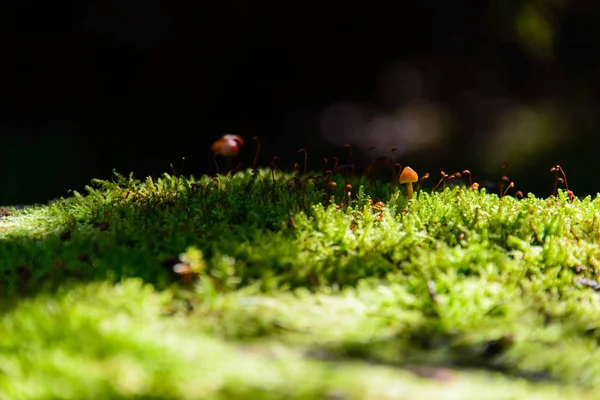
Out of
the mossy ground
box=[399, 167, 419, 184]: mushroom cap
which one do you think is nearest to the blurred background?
the mossy ground

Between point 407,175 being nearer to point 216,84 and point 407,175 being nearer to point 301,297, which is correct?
point 301,297

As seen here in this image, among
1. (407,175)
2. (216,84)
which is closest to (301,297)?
(407,175)

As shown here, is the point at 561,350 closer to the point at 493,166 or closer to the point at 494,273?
the point at 494,273

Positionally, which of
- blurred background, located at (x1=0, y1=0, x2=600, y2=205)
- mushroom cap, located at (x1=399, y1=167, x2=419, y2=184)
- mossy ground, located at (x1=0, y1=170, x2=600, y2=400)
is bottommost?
mossy ground, located at (x1=0, y1=170, x2=600, y2=400)

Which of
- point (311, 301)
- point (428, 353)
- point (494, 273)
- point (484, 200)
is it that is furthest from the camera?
point (484, 200)

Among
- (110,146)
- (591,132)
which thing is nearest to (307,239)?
(110,146)

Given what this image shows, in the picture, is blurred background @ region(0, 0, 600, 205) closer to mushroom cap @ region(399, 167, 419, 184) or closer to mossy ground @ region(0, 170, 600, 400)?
mossy ground @ region(0, 170, 600, 400)
